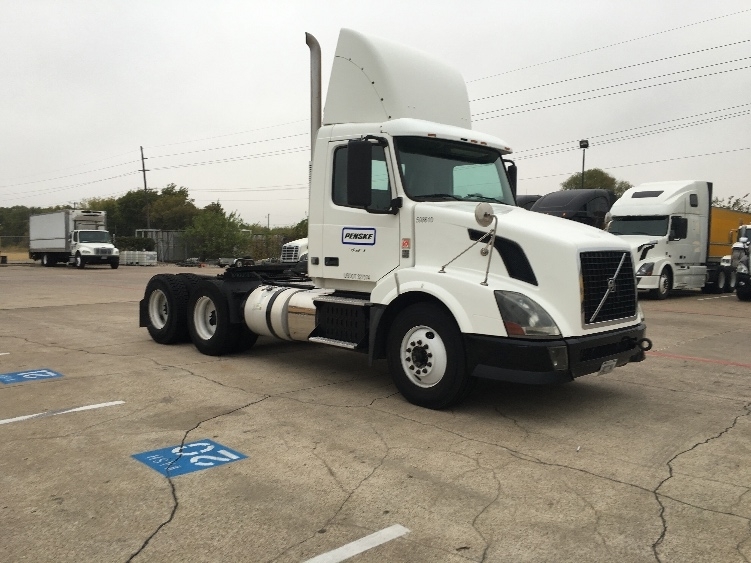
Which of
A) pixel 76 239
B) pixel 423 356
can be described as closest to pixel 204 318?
pixel 423 356

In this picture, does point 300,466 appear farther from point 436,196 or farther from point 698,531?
point 436,196

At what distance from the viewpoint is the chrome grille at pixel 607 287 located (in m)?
5.54

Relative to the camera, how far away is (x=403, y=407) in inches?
236

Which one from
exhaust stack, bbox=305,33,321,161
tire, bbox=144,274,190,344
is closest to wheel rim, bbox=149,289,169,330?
tire, bbox=144,274,190,344

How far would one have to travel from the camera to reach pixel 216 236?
151ft

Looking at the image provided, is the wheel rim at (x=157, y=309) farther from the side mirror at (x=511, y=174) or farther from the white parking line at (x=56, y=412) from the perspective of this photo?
the side mirror at (x=511, y=174)

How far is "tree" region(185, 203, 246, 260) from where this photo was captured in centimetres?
4572

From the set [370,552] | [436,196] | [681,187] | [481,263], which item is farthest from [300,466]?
[681,187]

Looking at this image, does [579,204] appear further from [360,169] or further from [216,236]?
[216,236]

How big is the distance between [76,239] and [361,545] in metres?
38.2

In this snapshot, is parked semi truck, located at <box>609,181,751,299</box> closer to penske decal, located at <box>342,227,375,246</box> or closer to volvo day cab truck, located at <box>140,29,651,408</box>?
volvo day cab truck, located at <box>140,29,651,408</box>

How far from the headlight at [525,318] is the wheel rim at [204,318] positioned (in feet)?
15.3

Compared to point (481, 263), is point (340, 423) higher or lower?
lower

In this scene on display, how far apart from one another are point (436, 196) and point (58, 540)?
4.42 m
